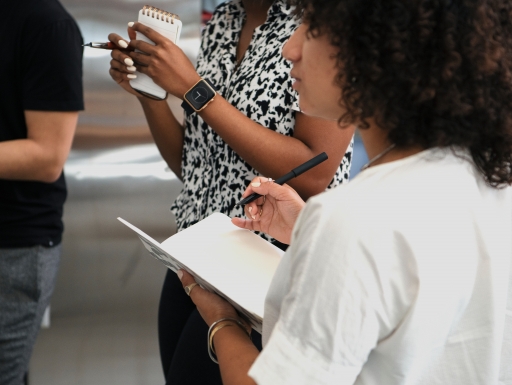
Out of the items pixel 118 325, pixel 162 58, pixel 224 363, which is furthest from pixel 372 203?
pixel 118 325

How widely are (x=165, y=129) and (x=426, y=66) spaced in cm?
92

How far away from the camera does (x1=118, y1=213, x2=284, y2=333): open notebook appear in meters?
0.88

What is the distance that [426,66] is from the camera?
0.61 metres

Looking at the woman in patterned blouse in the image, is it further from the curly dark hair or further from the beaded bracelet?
the curly dark hair

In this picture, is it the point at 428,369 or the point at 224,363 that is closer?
the point at 428,369

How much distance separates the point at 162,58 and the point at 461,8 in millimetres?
743

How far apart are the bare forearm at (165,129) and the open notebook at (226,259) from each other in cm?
41

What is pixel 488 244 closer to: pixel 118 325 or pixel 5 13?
pixel 5 13

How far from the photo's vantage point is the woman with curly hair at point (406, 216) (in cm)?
58

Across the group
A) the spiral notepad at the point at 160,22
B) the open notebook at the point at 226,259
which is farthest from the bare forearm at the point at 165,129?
the open notebook at the point at 226,259

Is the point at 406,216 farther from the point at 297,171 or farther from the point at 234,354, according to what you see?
the point at 297,171

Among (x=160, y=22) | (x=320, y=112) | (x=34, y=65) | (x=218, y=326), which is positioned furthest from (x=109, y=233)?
(x=320, y=112)

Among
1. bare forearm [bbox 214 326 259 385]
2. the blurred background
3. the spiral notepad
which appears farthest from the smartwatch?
the blurred background

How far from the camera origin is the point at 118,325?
234cm
